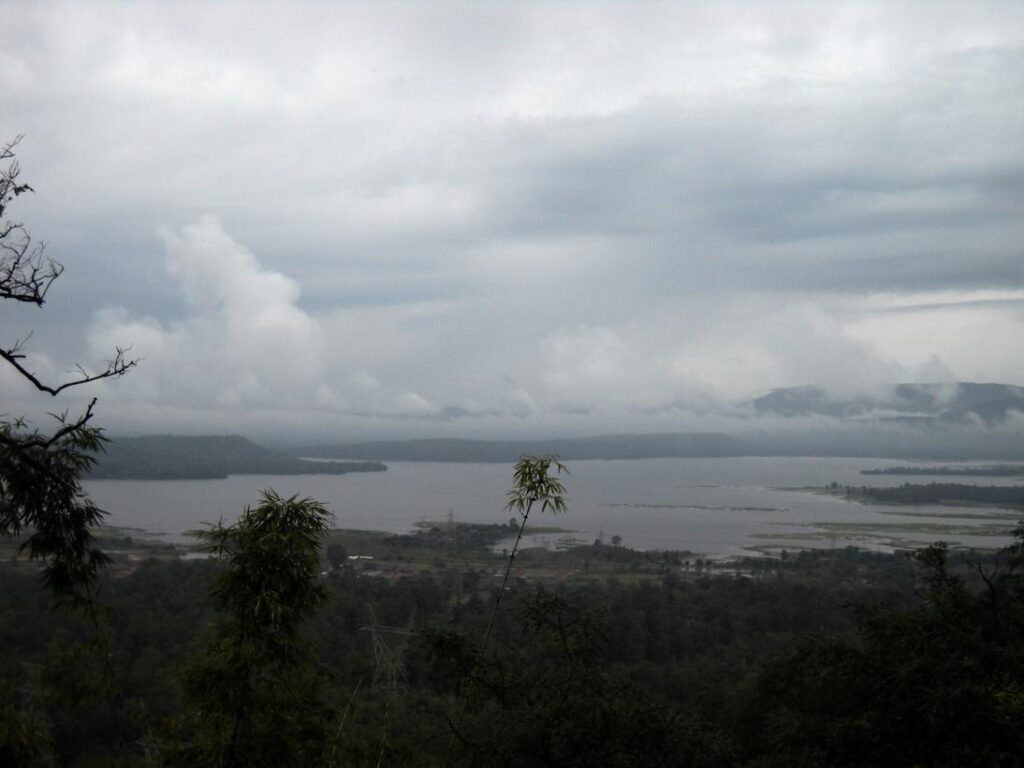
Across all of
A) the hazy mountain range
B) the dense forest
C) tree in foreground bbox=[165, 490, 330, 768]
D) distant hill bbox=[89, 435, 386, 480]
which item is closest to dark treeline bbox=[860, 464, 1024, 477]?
the hazy mountain range

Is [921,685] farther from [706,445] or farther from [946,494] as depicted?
[706,445]

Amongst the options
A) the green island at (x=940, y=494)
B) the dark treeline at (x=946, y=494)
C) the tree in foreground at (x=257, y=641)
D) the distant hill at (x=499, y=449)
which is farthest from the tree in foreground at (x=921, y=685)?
the distant hill at (x=499, y=449)

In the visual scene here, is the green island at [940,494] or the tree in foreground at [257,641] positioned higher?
the tree in foreground at [257,641]

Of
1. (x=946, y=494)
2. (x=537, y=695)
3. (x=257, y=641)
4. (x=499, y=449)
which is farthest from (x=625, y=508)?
(x=257, y=641)

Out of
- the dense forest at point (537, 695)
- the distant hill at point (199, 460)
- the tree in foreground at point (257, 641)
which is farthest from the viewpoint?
the distant hill at point (199, 460)

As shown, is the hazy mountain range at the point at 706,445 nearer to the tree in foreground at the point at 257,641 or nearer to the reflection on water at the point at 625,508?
the reflection on water at the point at 625,508

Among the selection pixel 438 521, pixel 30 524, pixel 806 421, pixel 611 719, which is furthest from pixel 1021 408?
pixel 30 524

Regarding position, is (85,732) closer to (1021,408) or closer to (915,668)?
(915,668)
